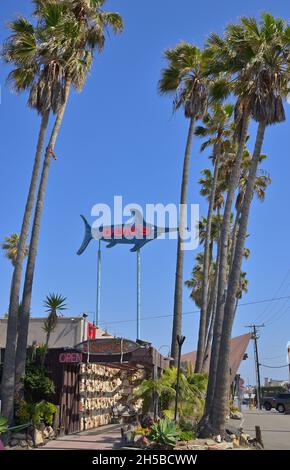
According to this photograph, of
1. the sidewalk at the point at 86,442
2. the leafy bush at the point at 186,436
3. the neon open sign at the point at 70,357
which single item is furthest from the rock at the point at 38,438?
the leafy bush at the point at 186,436

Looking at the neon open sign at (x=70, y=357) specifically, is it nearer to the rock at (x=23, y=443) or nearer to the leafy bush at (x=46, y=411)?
the leafy bush at (x=46, y=411)

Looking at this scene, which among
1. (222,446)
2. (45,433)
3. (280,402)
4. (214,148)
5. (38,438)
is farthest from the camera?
(280,402)

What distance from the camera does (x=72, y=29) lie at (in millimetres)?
19688

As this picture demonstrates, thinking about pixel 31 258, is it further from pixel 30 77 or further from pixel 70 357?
pixel 30 77

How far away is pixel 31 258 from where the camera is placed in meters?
18.2

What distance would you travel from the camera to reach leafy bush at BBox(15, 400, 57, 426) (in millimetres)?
16188

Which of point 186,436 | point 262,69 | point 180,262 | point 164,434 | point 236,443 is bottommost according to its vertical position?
point 236,443

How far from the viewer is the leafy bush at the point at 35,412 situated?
16.2m

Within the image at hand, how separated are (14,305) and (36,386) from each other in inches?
109

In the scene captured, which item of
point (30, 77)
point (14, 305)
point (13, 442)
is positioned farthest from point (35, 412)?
point (30, 77)
